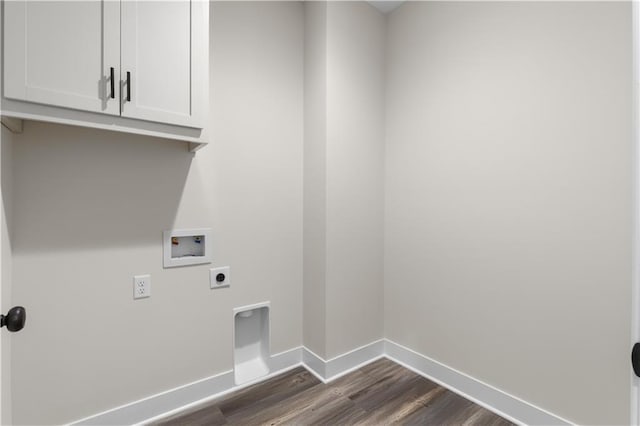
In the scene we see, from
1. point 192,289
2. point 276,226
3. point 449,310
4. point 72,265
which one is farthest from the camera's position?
point 276,226

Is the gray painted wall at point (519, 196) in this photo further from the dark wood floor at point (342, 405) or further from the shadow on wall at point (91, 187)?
the shadow on wall at point (91, 187)

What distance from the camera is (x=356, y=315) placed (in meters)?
2.19

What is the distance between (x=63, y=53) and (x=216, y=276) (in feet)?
4.15

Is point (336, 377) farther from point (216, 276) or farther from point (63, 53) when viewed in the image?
point (63, 53)

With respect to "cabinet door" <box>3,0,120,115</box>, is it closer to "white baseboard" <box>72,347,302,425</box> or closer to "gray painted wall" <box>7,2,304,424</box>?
"gray painted wall" <box>7,2,304,424</box>

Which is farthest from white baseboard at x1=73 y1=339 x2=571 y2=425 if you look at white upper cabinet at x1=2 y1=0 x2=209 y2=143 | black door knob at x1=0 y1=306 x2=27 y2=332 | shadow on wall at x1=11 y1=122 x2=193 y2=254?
white upper cabinet at x1=2 y1=0 x2=209 y2=143

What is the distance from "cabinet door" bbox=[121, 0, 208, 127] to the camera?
124cm

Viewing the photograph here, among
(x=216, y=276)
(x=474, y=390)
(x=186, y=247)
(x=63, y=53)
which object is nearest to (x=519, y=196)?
(x=474, y=390)

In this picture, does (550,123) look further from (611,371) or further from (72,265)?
(72,265)

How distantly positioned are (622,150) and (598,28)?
58 centimetres

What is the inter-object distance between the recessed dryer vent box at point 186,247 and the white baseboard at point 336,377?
73 centimetres

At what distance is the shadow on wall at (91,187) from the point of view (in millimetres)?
1318

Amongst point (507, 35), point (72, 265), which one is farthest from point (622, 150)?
point (72, 265)

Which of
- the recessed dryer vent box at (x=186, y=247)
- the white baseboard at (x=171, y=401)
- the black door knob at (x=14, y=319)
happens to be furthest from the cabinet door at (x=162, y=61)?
the white baseboard at (x=171, y=401)
